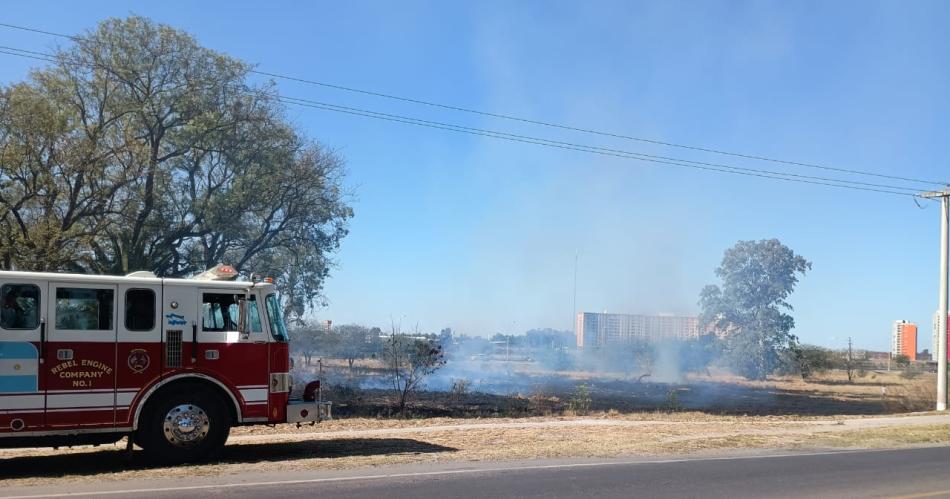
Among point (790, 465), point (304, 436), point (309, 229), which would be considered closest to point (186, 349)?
point (304, 436)

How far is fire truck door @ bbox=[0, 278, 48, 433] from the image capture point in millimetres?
9500

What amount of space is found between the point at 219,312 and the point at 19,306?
2.48 meters

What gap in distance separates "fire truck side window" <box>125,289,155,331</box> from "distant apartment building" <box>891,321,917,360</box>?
98545mm

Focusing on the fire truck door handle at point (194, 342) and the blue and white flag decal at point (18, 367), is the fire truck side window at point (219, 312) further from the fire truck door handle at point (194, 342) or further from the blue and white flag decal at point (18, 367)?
the blue and white flag decal at point (18, 367)

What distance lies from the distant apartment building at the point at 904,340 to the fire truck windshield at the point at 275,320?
3816 inches

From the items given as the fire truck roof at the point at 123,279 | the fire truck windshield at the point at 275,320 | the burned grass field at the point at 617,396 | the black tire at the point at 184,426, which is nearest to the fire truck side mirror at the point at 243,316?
the fire truck roof at the point at 123,279

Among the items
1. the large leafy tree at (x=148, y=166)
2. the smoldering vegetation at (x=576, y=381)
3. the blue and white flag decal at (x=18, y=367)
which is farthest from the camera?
the smoldering vegetation at (x=576, y=381)

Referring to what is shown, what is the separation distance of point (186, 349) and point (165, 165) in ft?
48.6

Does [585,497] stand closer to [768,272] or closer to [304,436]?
[304,436]

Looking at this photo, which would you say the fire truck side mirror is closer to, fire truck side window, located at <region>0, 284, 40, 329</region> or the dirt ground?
the dirt ground

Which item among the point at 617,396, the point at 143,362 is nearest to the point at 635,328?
the point at 617,396

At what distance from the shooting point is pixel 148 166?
2217cm

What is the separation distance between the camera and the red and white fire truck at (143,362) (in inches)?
381

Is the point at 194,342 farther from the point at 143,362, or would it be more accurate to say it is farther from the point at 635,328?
the point at 635,328
